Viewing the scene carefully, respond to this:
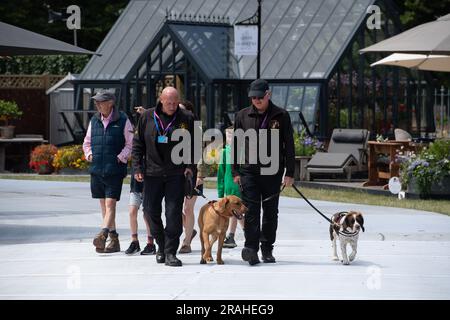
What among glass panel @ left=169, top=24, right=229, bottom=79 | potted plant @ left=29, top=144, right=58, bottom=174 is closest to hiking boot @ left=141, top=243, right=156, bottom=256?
potted plant @ left=29, top=144, right=58, bottom=174

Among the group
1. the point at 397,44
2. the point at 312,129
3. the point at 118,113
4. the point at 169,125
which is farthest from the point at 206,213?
the point at 312,129

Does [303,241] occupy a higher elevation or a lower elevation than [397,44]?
lower

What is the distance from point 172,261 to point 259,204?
42.9 inches

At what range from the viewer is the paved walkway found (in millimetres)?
10867

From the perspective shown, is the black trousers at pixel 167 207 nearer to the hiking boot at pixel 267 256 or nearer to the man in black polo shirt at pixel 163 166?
the man in black polo shirt at pixel 163 166

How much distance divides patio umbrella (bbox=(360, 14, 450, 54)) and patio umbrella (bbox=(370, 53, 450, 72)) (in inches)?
74.8

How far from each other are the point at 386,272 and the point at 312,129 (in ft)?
56.2

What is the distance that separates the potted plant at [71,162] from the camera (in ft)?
95.3

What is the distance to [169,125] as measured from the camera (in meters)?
13.0

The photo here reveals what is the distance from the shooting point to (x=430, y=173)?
842 inches

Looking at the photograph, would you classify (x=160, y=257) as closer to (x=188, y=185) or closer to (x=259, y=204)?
(x=188, y=185)

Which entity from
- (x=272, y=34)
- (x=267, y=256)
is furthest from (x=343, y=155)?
(x=267, y=256)

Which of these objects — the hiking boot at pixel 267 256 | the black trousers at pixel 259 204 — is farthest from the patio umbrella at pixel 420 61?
the hiking boot at pixel 267 256
